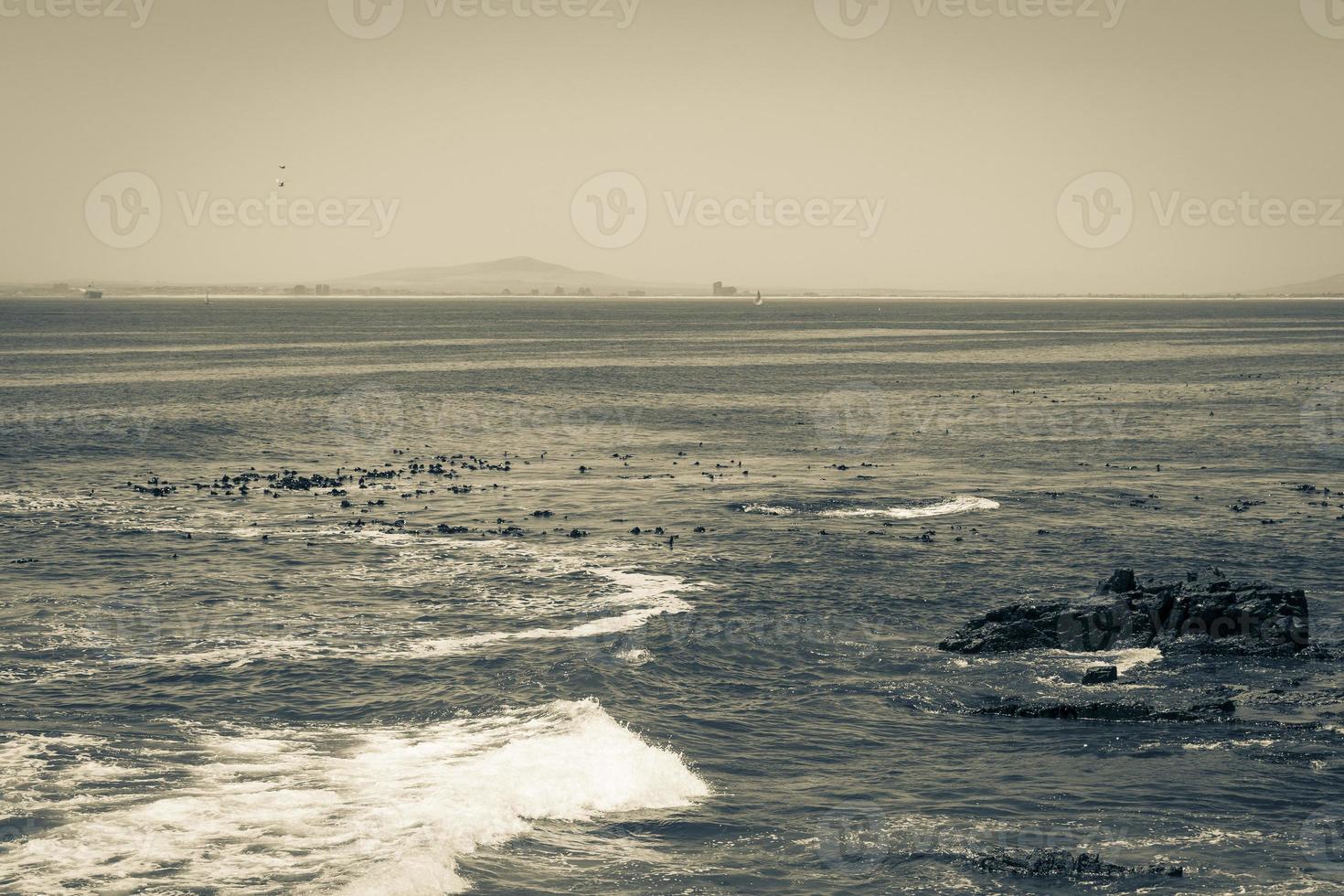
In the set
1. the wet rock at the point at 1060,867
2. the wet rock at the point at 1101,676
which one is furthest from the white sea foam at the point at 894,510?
the wet rock at the point at 1060,867

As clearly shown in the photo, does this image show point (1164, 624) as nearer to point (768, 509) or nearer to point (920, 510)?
point (920, 510)

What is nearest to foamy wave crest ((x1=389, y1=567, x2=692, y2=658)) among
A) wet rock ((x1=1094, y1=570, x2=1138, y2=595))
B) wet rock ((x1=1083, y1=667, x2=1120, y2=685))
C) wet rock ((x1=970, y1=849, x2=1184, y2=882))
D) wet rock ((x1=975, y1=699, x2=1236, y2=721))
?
wet rock ((x1=975, y1=699, x2=1236, y2=721))

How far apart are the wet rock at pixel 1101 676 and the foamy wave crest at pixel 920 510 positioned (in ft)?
83.5

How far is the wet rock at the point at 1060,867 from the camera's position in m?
25.4

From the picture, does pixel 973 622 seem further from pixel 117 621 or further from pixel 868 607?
pixel 117 621

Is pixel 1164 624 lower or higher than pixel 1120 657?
higher

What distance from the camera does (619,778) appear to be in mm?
30969

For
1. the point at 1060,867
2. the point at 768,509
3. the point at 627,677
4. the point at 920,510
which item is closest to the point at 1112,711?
the point at 1060,867

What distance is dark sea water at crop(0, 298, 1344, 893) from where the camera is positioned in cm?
2695

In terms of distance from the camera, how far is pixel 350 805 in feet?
95.2

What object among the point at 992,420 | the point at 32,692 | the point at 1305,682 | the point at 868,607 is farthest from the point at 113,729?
the point at 992,420

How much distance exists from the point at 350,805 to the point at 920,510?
138 ft

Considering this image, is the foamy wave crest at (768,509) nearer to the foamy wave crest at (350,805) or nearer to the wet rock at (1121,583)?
the wet rock at (1121,583)

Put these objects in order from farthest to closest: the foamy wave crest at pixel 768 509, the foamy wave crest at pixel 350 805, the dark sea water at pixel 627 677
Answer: the foamy wave crest at pixel 768 509 < the dark sea water at pixel 627 677 < the foamy wave crest at pixel 350 805
